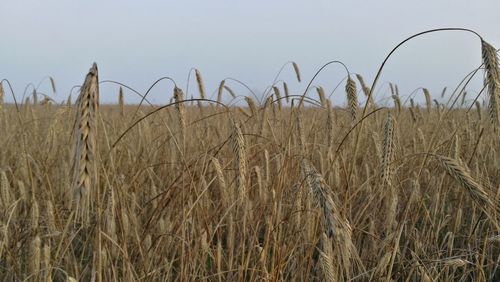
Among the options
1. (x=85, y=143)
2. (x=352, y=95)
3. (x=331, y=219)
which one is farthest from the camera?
(x=352, y=95)

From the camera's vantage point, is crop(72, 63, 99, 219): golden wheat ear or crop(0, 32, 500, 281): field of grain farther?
crop(0, 32, 500, 281): field of grain

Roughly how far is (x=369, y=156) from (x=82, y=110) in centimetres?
244

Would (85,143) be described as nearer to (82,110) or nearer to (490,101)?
(82,110)

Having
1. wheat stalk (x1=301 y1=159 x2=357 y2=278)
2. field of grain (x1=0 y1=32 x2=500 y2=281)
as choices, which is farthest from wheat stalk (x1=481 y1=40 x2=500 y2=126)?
wheat stalk (x1=301 y1=159 x2=357 y2=278)

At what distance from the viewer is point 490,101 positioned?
135 centimetres

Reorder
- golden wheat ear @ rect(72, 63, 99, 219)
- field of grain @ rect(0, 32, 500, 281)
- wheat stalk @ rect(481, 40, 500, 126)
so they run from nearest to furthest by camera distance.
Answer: golden wheat ear @ rect(72, 63, 99, 219), field of grain @ rect(0, 32, 500, 281), wheat stalk @ rect(481, 40, 500, 126)

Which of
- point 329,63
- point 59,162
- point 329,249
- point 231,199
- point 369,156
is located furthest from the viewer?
point 369,156

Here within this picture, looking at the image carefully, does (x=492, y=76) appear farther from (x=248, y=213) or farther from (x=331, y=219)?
(x=248, y=213)

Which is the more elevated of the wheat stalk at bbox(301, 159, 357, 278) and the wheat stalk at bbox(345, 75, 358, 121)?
the wheat stalk at bbox(345, 75, 358, 121)

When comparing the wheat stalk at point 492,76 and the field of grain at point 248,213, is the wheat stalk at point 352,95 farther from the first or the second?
the wheat stalk at point 492,76

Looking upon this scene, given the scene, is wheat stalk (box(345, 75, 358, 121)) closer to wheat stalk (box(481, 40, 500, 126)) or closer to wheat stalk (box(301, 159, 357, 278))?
wheat stalk (box(481, 40, 500, 126))

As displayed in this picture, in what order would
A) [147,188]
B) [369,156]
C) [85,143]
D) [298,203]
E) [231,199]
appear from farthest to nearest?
[369,156], [147,188], [231,199], [298,203], [85,143]

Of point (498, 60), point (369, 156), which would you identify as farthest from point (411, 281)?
point (369, 156)

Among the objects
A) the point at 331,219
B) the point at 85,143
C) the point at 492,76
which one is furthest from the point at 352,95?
the point at 85,143
